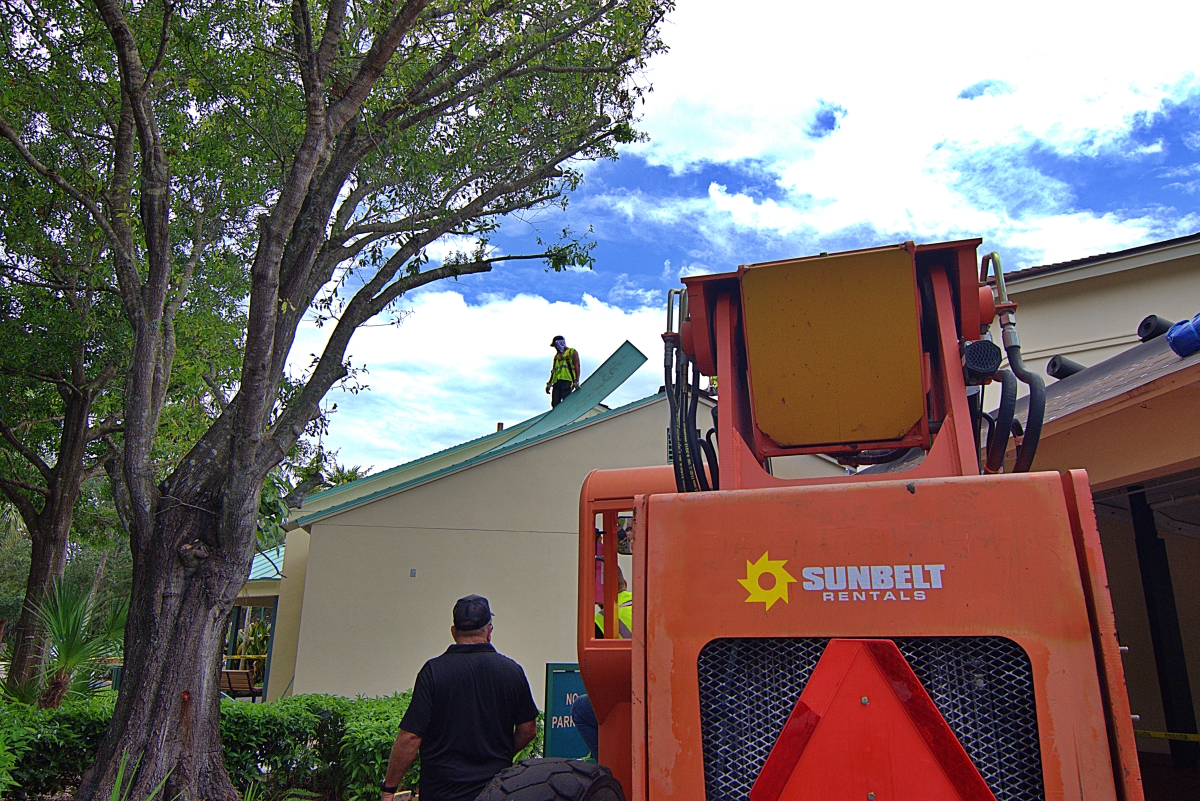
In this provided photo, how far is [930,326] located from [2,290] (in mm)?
14089

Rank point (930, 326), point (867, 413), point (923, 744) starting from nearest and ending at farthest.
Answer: point (923, 744)
point (867, 413)
point (930, 326)

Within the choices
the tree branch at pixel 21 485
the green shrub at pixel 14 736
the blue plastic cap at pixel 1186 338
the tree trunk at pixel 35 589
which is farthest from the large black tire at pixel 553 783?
the tree branch at pixel 21 485

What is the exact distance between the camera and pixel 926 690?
2.33 m

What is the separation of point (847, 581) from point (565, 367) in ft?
43.7

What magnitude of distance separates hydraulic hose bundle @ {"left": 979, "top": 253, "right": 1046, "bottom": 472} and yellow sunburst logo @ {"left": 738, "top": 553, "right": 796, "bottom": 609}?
98cm

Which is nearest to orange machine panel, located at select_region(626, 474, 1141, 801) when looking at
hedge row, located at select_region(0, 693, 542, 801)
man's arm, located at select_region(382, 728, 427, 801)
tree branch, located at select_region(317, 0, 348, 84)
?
man's arm, located at select_region(382, 728, 427, 801)

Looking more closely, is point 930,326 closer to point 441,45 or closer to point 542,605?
point 441,45

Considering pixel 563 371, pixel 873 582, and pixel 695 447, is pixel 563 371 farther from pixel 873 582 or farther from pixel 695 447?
pixel 873 582

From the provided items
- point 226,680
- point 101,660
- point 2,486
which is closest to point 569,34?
point 101,660

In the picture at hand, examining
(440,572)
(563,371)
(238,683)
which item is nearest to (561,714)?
(440,572)

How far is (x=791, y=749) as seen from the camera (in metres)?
2.34

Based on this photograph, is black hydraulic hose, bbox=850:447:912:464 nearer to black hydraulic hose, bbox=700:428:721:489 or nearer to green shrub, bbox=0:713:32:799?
black hydraulic hose, bbox=700:428:721:489

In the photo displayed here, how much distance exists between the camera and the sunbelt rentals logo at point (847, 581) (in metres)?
2.38

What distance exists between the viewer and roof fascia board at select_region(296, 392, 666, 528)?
1224 centimetres
